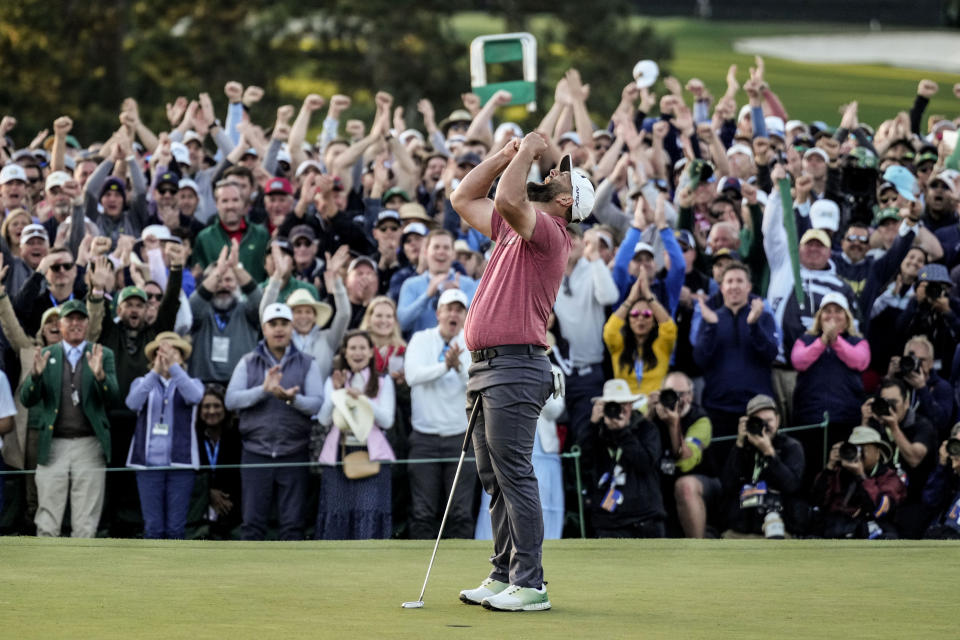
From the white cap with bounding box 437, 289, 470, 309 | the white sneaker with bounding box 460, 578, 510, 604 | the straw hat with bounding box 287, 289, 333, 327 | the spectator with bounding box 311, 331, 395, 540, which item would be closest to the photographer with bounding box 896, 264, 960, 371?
the white cap with bounding box 437, 289, 470, 309

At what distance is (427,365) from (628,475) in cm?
188

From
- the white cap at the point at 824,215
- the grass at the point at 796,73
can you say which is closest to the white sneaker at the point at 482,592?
the white cap at the point at 824,215

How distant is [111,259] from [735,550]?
6.50 meters

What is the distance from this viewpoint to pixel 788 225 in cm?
1506

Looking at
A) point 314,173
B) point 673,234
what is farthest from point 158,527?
point 673,234

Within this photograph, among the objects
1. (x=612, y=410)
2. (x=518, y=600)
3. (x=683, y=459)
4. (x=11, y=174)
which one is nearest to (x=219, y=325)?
(x=11, y=174)

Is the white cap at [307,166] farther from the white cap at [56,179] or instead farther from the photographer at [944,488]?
the photographer at [944,488]

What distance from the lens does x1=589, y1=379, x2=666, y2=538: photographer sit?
13203 millimetres

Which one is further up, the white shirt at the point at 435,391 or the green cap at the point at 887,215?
the green cap at the point at 887,215

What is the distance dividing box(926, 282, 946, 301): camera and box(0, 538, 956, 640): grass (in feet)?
12.8

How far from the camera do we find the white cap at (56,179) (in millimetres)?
15766

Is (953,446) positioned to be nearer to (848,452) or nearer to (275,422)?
(848,452)

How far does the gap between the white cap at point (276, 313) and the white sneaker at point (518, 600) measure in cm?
580

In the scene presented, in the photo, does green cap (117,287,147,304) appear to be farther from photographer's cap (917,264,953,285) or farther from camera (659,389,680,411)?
photographer's cap (917,264,953,285)
